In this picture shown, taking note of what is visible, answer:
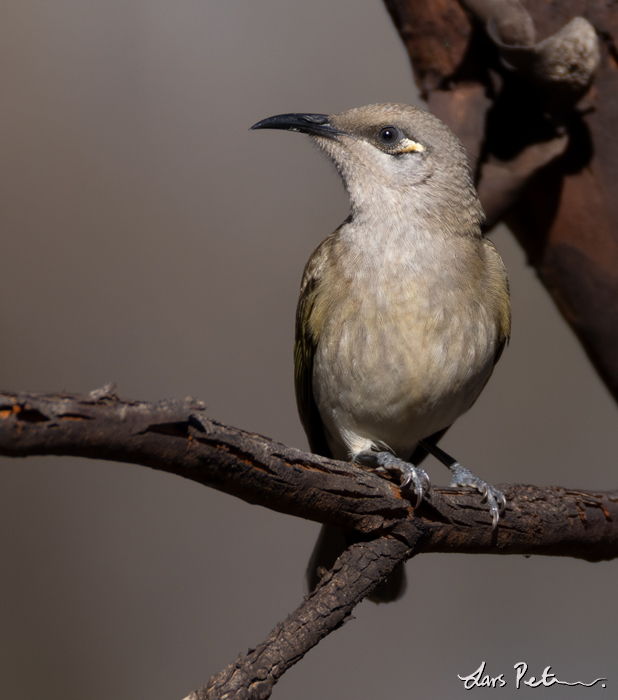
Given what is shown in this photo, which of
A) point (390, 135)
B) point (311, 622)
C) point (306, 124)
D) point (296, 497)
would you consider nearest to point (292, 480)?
point (296, 497)

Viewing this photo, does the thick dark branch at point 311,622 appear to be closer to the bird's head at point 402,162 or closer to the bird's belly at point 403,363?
the bird's belly at point 403,363

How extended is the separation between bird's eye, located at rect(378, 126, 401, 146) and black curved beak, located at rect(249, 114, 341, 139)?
9.6 inches

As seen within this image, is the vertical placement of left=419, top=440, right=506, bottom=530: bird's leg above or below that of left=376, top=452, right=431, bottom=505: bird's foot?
below

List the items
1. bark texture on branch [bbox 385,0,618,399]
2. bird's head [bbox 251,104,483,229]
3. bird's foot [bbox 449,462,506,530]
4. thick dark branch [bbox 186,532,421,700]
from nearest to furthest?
thick dark branch [bbox 186,532,421,700] → bird's foot [bbox 449,462,506,530] → bird's head [bbox 251,104,483,229] → bark texture on branch [bbox 385,0,618,399]

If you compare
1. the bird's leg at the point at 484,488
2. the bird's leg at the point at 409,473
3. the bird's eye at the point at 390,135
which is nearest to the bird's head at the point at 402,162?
the bird's eye at the point at 390,135

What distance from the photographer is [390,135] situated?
2973mm

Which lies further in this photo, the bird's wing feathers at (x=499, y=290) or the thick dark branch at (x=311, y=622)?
the bird's wing feathers at (x=499, y=290)

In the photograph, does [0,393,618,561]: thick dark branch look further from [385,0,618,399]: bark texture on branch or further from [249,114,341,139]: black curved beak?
[249,114,341,139]: black curved beak

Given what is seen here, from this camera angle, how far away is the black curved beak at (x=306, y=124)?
10.2 feet

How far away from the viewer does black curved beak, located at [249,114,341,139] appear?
311 cm

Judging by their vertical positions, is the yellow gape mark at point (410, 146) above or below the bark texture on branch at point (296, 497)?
above

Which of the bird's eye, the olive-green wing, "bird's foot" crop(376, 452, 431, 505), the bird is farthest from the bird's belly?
the bird's eye

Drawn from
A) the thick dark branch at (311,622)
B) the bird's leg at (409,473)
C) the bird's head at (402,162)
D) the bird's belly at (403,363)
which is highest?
the bird's head at (402,162)

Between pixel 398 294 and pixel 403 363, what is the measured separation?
0.31m
